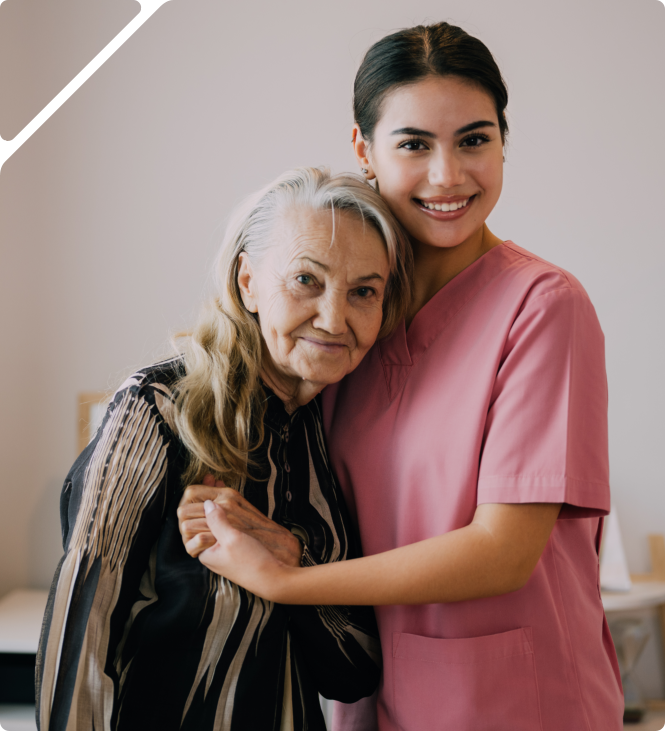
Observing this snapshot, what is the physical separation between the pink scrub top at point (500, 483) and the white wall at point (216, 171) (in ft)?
6.20

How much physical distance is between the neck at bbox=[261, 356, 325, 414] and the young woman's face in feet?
1.02

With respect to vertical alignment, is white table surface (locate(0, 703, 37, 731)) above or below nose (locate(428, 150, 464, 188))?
below

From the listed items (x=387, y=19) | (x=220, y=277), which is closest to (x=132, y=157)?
(x=387, y=19)

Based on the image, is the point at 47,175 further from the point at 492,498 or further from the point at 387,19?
the point at 492,498

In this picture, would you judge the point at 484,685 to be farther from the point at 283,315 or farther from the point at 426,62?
the point at 426,62

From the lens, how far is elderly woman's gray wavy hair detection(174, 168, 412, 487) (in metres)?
1.01

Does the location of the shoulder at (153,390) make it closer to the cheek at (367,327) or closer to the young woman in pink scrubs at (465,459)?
the young woman in pink scrubs at (465,459)

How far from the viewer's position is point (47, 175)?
2.86 meters

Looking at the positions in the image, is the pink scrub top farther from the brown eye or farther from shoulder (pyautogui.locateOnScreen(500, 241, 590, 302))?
the brown eye

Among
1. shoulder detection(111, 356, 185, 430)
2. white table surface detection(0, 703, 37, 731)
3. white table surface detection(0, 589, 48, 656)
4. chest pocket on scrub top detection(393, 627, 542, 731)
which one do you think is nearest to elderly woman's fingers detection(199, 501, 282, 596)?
shoulder detection(111, 356, 185, 430)

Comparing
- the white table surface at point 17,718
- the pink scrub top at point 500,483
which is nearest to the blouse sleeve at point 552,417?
the pink scrub top at point 500,483

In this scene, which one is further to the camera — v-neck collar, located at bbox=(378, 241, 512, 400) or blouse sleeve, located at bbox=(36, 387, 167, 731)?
v-neck collar, located at bbox=(378, 241, 512, 400)

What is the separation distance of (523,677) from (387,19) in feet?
8.86

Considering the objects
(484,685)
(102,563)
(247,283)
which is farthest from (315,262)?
(484,685)
